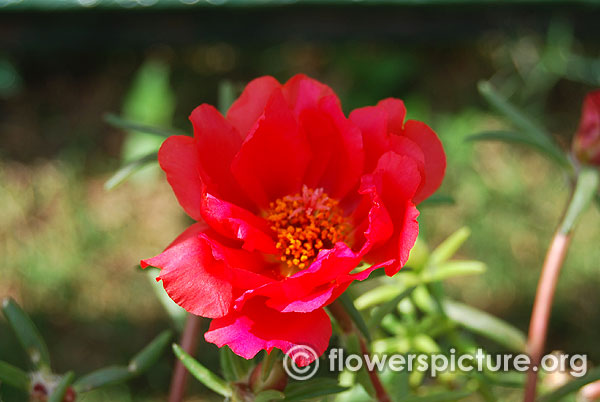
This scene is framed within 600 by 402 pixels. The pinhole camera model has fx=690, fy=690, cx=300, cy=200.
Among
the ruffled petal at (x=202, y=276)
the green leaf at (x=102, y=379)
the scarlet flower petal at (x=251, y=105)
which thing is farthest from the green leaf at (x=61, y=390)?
the scarlet flower petal at (x=251, y=105)

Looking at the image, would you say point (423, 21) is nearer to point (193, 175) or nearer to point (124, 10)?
point (124, 10)

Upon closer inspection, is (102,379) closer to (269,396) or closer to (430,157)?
(269,396)

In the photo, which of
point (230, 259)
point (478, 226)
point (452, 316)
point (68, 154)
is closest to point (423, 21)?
point (478, 226)

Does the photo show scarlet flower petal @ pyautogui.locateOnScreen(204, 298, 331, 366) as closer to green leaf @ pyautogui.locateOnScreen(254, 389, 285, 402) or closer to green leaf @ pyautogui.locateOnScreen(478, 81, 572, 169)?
green leaf @ pyautogui.locateOnScreen(254, 389, 285, 402)

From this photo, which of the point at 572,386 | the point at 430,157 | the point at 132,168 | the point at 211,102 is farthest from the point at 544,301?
the point at 211,102

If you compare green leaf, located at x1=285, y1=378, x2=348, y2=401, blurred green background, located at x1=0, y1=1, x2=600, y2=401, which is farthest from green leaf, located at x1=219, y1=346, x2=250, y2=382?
blurred green background, located at x1=0, y1=1, x2=600, y2=401

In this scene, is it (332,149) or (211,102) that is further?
(211,102)
